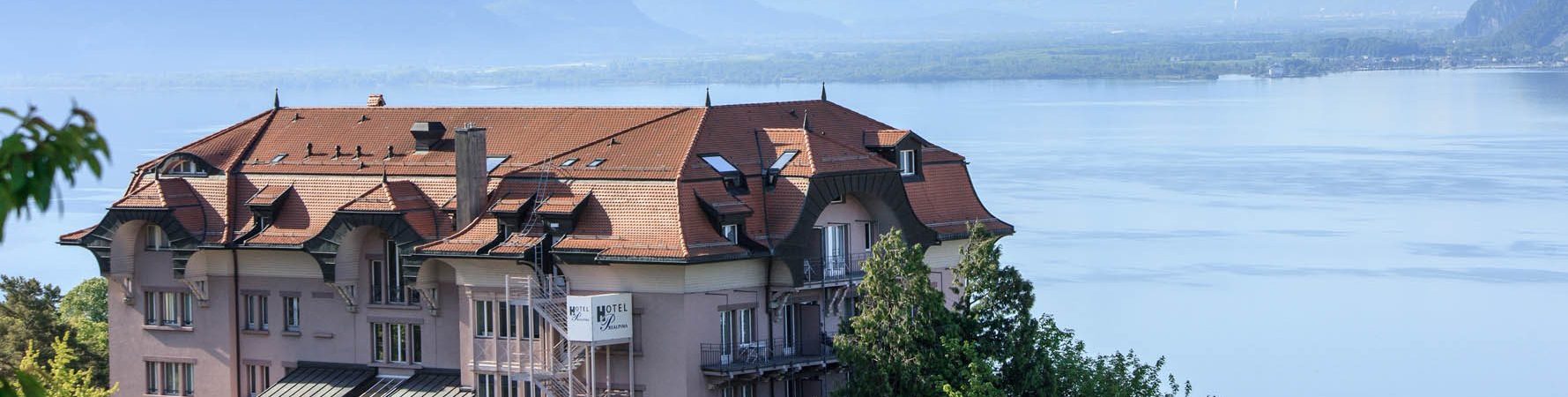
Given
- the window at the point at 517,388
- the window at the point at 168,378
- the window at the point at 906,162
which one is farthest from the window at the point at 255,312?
the window at the point at 906,162

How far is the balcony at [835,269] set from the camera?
42500 mm

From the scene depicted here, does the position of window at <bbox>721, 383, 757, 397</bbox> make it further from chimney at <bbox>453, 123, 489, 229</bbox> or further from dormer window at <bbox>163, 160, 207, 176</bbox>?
dormer window at <bbox>163, 160, 207, 176</bbox>

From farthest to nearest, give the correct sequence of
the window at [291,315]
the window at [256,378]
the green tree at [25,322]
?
the green tree at [25,322]
the window at [256,378]
the window at [291,315]

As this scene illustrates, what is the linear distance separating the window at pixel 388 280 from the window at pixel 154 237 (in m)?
4.71

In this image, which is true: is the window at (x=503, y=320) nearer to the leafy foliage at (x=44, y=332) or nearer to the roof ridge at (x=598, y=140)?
the roof ridge at (x=598, y=140)

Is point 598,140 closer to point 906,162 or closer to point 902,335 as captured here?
point 906,162

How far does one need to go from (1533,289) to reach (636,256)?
65.1m

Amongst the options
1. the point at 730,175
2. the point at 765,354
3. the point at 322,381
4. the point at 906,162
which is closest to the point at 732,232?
the point at 730,175

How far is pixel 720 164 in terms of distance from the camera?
43.0 m

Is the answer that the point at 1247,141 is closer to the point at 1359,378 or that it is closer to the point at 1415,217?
the point at 1415,217

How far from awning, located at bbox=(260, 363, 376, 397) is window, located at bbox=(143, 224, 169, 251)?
362 cm

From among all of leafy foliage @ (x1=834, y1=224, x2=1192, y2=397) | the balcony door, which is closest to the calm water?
the balcony door

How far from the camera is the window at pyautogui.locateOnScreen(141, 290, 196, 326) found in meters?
47.9

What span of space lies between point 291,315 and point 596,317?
9595 mm
